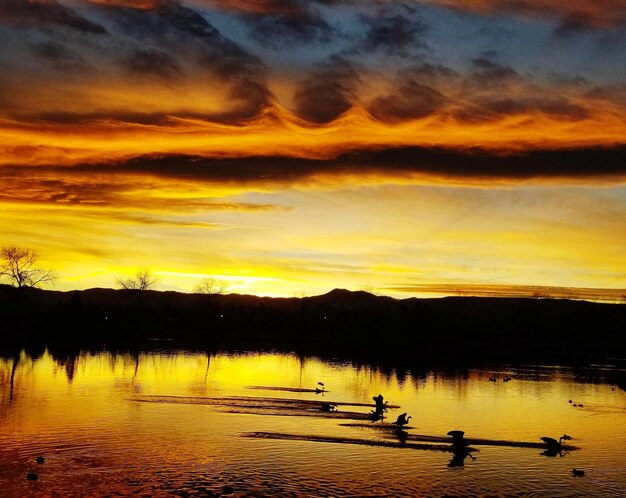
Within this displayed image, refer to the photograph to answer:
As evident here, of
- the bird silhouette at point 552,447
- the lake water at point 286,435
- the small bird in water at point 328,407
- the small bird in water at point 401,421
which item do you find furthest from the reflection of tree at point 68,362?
the bird silhouette at point 552,447

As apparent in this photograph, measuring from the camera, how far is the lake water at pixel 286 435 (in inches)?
1613

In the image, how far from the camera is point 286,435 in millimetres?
53562

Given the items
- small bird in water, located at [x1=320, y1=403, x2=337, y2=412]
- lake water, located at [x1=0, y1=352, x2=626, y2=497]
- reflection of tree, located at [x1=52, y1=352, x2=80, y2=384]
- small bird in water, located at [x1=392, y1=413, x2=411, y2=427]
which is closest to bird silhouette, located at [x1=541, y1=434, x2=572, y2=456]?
lake water, located at [x1=0, y1=352, x2=626, y2=497]

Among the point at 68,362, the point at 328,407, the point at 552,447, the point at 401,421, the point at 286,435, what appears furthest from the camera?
the point at 68,362

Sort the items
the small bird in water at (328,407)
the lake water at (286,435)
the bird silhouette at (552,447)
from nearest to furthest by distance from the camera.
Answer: the lake water at (286,435)
the bird silhouette at (552,447)
the small bird in water at (328,407)

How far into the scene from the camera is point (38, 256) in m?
168

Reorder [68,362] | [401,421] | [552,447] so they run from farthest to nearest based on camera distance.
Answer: [68,362] < [401,421] < [552,447]

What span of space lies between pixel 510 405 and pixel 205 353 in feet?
259

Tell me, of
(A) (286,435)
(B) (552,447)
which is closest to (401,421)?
(A) (286,435)

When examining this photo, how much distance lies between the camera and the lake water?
4097 centimetres

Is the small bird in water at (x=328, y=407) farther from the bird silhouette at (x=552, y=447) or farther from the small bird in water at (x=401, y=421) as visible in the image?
the bird silhouette at (x=552, y=447)

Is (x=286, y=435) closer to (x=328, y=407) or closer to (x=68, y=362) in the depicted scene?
(x=328, y=407)

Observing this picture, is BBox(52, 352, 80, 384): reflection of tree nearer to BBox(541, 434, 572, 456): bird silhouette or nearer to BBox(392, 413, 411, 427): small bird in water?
BBox(392, 413, 411, 427): small bird in water

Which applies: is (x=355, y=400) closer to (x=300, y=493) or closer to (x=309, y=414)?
(x=309, y=414)
